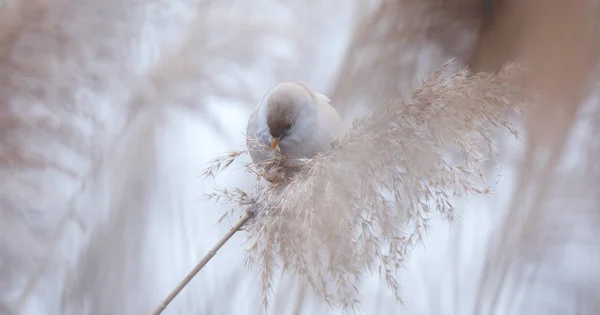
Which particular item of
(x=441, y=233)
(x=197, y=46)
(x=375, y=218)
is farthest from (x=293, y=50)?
(x=375, y=218)

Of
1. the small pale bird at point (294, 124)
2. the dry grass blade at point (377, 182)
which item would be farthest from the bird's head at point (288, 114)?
the dry grass blade at point (377, 182)

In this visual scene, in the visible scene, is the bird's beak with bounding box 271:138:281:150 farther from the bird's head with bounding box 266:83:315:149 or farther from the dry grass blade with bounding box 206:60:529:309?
the dry grass blade with bounding box 206:60:529:309

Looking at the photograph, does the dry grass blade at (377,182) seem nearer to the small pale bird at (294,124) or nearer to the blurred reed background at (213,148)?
the small pale bird at (294,124)

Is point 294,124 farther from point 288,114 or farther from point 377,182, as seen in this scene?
point 377,182

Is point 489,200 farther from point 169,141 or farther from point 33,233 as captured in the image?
point 33,233

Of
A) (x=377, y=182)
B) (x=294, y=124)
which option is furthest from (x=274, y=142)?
(x=377, y=182)

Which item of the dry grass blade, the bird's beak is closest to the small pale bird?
the bird's beak
